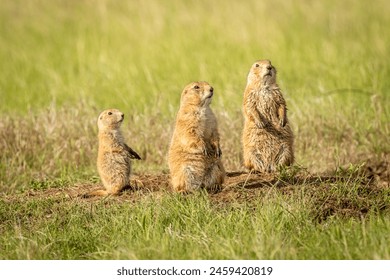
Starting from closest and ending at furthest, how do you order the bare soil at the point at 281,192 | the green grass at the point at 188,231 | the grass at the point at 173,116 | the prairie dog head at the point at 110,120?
the green grass at the point at 188,231, the grass at the point at 173,116, the bare soil at the point at 281,192, the prairie dog head at the point at 110,120

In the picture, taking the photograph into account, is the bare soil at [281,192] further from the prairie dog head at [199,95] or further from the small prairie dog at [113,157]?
the prairie dog head at [199,95]

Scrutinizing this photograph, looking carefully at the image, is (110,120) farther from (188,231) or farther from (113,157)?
(188,231)

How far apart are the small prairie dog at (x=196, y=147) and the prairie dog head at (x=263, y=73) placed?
3.12 feet

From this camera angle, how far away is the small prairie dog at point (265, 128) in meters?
7.86

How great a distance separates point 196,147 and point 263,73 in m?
1.30

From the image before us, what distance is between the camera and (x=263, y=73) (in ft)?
26.0

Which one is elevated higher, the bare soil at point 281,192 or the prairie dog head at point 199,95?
the prairie dog head at point 199,95

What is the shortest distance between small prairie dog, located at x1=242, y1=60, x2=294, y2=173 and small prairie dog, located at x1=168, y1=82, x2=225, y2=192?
2.66 ft

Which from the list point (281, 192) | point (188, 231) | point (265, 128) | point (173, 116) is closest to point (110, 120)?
point (265, 128)

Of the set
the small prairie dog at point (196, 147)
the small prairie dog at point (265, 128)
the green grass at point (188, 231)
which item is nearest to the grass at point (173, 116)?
the green grass at point (188, 231)

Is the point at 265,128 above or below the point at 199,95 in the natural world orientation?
below

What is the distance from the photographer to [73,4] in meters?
16.8

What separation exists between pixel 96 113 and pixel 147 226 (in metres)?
4.58

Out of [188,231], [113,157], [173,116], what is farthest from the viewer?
[173,116]
